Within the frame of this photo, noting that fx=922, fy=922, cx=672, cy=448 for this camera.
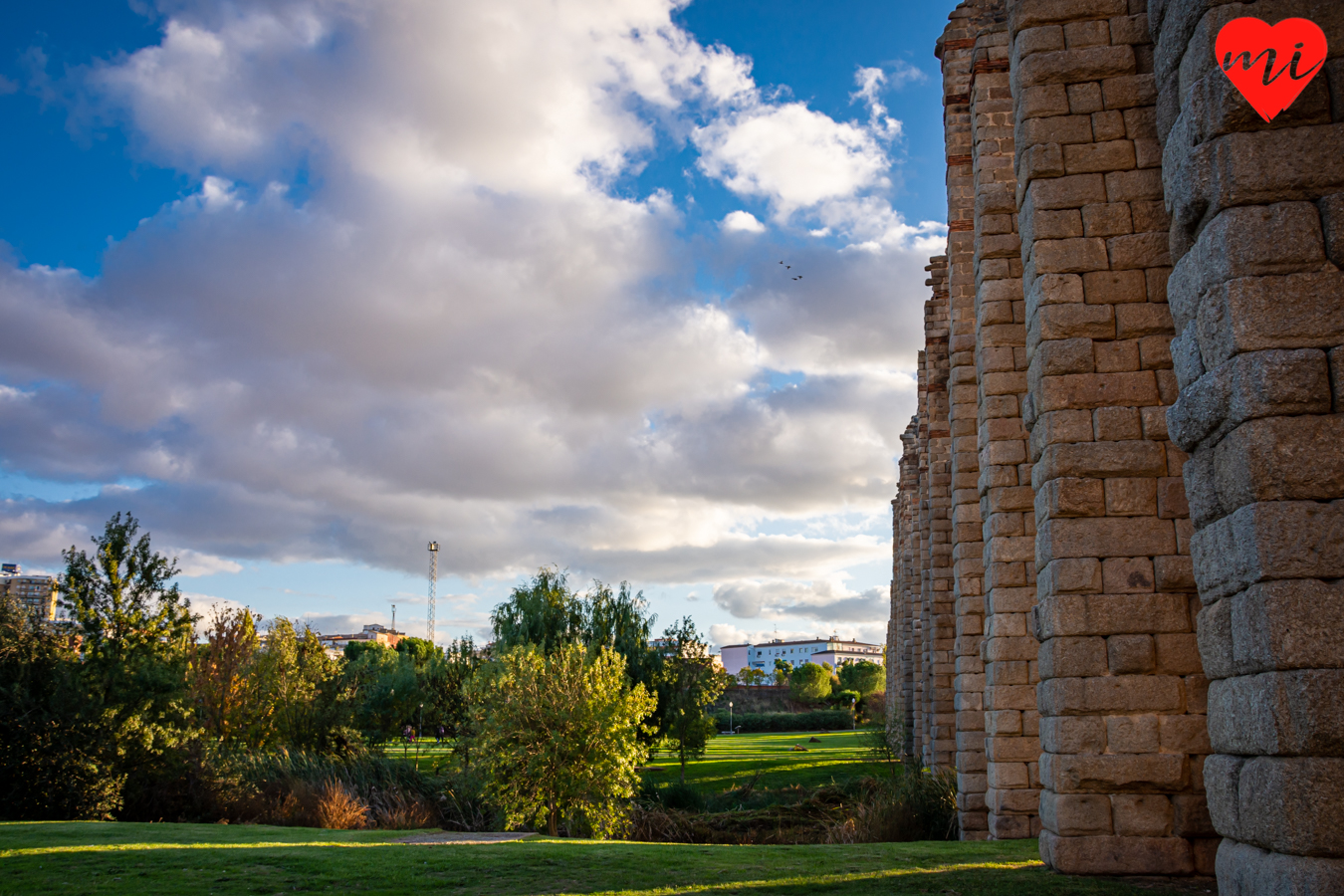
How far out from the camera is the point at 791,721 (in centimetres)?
6856

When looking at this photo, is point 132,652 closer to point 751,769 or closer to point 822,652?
point 751,769

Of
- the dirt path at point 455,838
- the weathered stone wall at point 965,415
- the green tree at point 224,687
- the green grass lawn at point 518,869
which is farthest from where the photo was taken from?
the green tree at point 224,687

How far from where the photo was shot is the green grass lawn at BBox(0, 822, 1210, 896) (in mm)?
6387

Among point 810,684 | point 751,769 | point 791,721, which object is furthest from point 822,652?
point 751,769

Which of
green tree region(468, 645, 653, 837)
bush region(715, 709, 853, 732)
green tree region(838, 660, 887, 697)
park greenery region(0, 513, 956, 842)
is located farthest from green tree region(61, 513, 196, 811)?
green tree region(838, 660, 887, 697)

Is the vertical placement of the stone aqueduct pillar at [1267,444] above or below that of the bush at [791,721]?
above

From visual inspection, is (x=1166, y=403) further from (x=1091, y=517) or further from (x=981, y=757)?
(x=981, y=757)

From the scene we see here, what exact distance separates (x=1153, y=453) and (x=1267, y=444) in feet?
10.3

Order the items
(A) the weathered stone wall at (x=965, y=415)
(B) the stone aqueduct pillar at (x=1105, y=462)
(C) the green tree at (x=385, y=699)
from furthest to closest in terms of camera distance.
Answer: (C) the green tree at (x=385, y=699) → (A) the weathered stone wall at (x=965, y=415) → (B) the stone aqueduct pillar at (x=1105, y=462)

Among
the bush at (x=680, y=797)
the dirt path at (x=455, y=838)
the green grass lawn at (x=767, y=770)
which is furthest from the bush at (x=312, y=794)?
the green grass lawn at (x=767, y=770)

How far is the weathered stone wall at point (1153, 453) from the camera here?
394 centimetres

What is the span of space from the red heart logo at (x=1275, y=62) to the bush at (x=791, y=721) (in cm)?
6578

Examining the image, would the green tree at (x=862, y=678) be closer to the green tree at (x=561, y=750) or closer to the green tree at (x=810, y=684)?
the green tree at (x=810, y=684)

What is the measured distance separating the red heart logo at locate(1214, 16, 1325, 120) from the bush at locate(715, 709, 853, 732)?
2590 inches
